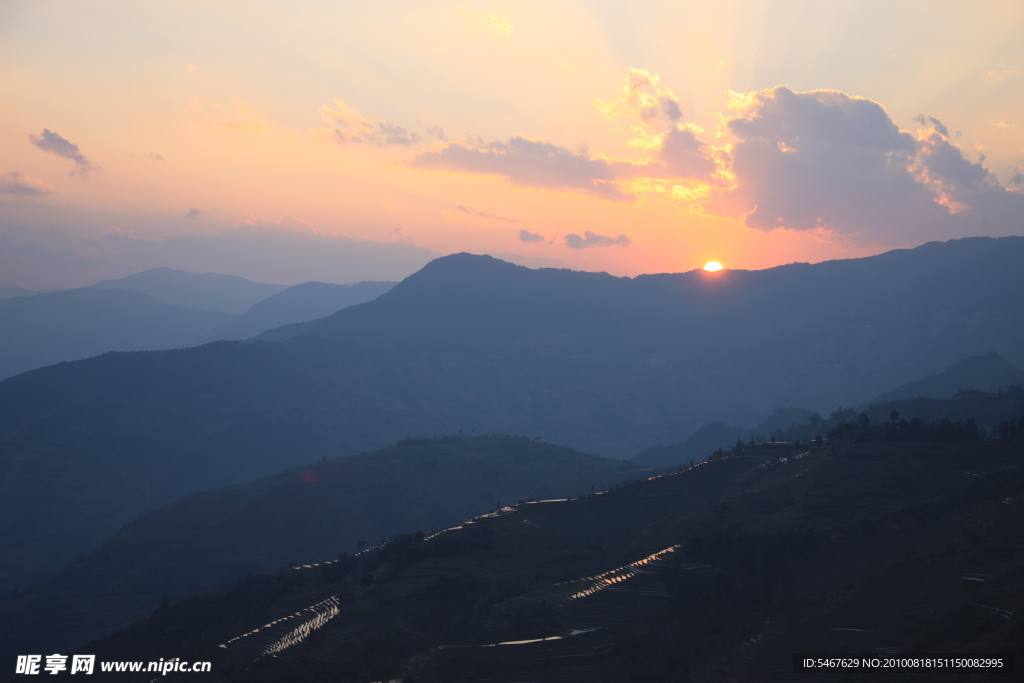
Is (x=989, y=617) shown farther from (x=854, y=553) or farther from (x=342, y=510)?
(x=342, y=510)

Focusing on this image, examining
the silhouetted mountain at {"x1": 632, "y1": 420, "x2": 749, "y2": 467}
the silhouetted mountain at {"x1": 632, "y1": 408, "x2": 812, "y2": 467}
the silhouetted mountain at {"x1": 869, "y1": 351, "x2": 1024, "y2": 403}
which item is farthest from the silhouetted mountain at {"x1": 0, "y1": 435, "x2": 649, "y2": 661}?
the silhouetted mountain at {"x1": 869, "y1": 351, "x2": 1024, "y2": 403}

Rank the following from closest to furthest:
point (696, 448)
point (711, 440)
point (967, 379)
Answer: point (696, 448), point (711, 440), point (967, 379)

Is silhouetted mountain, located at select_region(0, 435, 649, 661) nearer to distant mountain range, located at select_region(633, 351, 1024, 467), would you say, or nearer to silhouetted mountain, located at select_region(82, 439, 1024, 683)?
distant mountain range, located at select_region(633, 351, 1024, 467)

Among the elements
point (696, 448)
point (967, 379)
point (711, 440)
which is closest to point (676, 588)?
point (696, 448)

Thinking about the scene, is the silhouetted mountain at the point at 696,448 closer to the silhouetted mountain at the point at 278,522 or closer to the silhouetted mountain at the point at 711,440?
the silhouetted mountain at the point at 711,440

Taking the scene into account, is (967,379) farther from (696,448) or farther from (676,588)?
(676,588)
